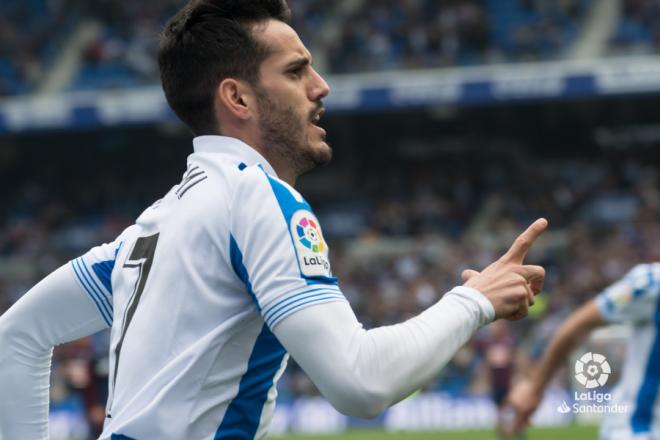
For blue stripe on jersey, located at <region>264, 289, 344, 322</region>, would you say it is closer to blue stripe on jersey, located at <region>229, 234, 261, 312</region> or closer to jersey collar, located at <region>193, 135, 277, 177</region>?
blue stripe on jersey, located at <region>229, 234, 261, 312</region>

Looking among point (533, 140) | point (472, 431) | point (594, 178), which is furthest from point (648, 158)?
point (472, 431)

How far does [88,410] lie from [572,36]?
1142cm

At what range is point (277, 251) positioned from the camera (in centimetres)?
210

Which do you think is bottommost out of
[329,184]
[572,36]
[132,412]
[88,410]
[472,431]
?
[472,431]

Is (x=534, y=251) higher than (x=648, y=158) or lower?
lower

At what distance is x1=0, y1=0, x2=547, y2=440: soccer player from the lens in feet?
6.76

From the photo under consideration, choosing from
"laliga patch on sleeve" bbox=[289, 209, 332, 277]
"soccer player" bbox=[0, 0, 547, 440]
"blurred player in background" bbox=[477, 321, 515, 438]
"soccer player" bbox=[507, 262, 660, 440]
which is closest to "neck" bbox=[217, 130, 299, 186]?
"soccer player" bbox=[0, 0, 547, 440]

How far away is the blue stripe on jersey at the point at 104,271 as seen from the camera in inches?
103

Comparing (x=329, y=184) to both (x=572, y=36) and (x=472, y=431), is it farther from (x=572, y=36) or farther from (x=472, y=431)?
(x=472, y=431)

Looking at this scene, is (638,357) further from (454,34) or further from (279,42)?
(454,34)

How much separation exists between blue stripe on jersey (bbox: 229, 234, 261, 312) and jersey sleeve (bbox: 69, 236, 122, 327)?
1.67ft

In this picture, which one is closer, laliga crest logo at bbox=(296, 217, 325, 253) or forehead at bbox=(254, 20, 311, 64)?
laliga crest logo at bbox=(296, 217, 325, 253)

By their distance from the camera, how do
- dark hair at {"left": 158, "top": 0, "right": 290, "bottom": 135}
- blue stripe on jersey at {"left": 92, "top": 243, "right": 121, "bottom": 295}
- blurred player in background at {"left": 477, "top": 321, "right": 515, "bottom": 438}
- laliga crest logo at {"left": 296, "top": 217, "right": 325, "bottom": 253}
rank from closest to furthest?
laliga crest logo at {"left": 296, "top": 217, "right": 325, "bottom": 253}, dark hair at {"left": 158, "top": 0, "right": 290, "bottom": 135}, blue stripe on jersey at {"left": 92, "top": 243, "right": 121, "bottom": 295}, blurred player in background at {"left": 477, "top": 321, "right": 515, "bottom": 438}

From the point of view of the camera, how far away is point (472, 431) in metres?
13.1
